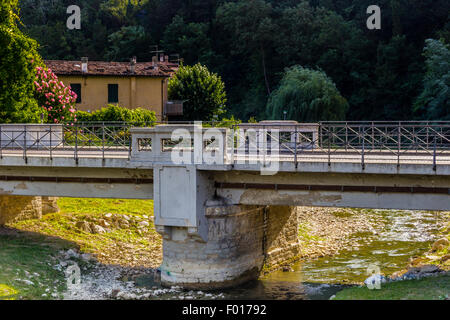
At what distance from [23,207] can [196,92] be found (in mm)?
29093

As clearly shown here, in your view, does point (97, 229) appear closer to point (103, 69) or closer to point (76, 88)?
point (76, 88)

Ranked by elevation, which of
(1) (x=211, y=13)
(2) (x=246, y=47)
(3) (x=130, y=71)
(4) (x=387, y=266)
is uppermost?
(1) (x=211, y=13)

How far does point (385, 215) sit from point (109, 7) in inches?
2173

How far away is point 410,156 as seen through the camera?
2216 cm

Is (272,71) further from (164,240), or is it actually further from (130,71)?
(164,240)

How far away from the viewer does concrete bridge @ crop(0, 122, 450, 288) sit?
750 inches

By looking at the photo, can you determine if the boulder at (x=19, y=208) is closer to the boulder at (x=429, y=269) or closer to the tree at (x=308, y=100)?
the boulder at (x=429, y=269)

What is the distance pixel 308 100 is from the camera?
53.7 metres

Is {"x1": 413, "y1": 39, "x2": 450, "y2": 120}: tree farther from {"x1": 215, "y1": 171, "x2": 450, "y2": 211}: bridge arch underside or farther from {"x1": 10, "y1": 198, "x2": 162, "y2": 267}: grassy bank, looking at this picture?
{"x1": 215, "y1": 171, "x2": 450, "y2": 211}: bridge arch underside

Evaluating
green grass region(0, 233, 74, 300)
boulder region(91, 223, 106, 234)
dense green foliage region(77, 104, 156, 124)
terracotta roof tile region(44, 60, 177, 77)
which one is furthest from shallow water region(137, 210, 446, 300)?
terracotta roof tile region(44, 60, 177, 77)

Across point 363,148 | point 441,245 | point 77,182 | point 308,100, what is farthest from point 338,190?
point 308,100

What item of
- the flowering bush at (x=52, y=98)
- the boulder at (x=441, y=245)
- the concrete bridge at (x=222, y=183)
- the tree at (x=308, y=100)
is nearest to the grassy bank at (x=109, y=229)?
the concrete bridge at (x=222, y=183)
